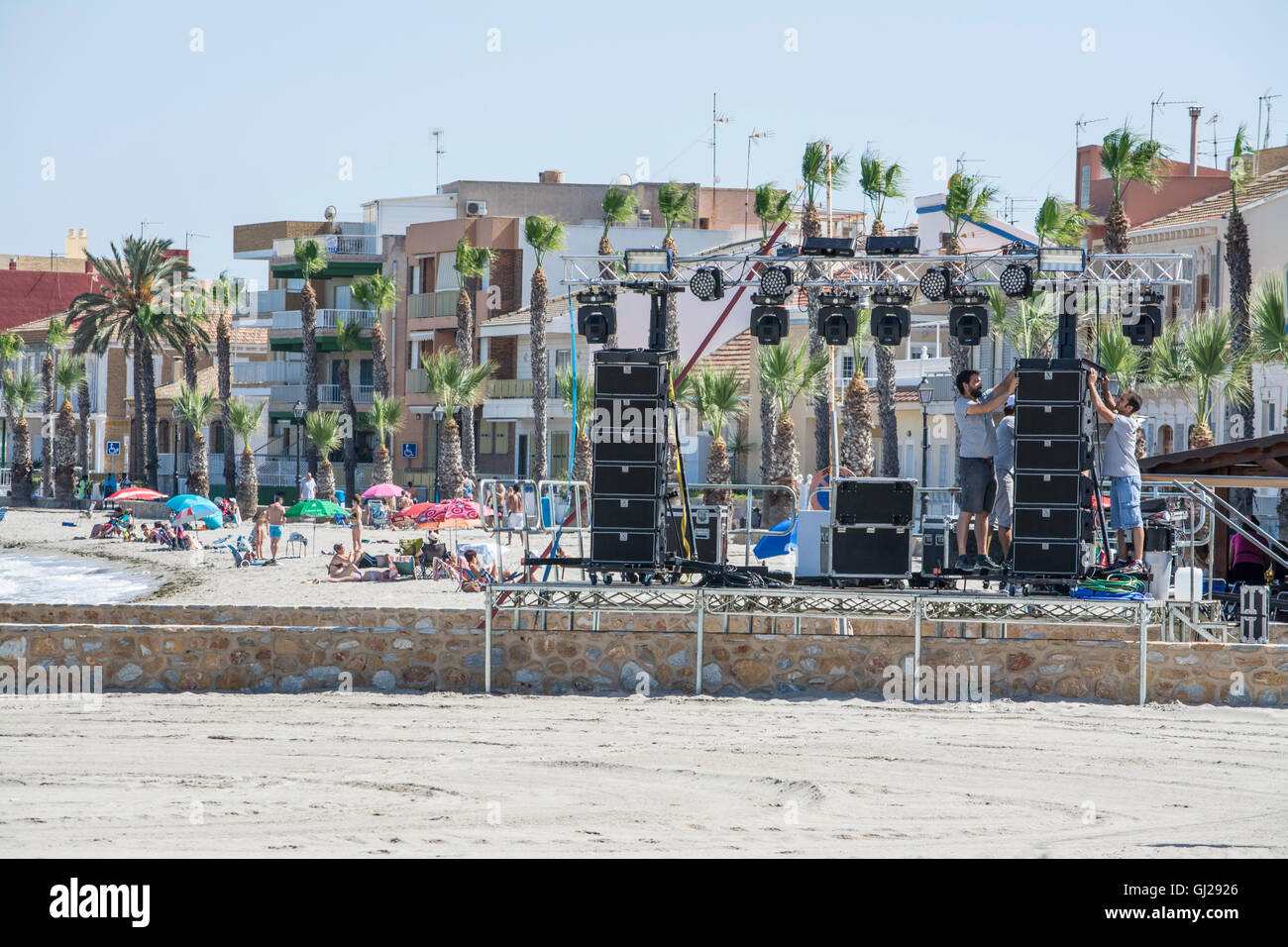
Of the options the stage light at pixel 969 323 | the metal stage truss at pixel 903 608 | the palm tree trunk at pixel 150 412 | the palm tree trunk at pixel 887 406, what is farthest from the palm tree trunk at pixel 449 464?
the stage light at pixel 969 323

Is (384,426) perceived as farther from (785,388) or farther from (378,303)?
(785,388)

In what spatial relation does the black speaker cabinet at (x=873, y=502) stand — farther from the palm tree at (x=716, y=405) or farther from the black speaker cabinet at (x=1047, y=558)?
the palm tree at (x=716, y=405)

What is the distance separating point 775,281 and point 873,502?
2.41 metres

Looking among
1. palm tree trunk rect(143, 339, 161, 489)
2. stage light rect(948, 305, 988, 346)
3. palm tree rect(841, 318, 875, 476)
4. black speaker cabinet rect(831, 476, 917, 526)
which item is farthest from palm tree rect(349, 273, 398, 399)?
black speaker cabinet rect(831, 476, 917, 526)

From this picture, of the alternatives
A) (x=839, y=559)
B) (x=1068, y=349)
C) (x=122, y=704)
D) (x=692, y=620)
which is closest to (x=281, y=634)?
(x=122, y=704)

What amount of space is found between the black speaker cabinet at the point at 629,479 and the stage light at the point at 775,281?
2204mm

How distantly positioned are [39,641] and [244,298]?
59962mm

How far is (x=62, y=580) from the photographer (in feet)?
121

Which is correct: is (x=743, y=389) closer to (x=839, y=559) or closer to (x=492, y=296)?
(x=492, y=296)

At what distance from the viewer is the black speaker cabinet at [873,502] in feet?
47.7

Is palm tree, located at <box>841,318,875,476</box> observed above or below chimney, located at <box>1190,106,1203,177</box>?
below

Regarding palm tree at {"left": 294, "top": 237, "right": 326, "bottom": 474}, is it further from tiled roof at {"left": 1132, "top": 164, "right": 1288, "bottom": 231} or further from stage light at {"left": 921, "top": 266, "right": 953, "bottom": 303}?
stage light at {"left": 921, "top": 266, "right": 953, "bottom": 303}

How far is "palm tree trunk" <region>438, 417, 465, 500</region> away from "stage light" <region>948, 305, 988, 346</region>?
35.2 metres

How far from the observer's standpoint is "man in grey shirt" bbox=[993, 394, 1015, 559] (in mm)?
14672
